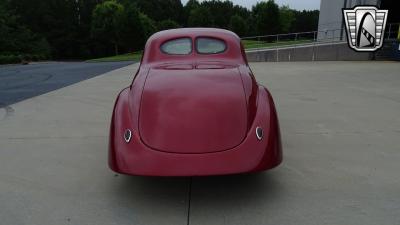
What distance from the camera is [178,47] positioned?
512cm

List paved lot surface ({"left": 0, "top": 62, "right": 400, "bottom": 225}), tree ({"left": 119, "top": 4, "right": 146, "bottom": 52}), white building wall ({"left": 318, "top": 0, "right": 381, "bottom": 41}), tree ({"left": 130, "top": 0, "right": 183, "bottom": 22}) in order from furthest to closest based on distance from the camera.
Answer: tree ({"left": 130, "top": 0, "right": 183, "bottom": 22})
tree ({"left": 119, "top": 4, "right": 146, "bottom": 52})
white building wall ({"left": 318, "top": 0, "right": 381, "bottom": 41})
paved lot surface ({"left": 0, "top": 62, "right": 400, "bottom": 225})

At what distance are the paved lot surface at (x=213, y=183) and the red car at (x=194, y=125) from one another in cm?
36

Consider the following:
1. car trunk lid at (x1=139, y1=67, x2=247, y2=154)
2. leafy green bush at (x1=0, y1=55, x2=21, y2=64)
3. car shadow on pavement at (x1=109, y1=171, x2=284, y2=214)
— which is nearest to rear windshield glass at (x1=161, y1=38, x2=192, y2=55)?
car trunk lid at (x1=139, y1=67, x2=247, y2=154)

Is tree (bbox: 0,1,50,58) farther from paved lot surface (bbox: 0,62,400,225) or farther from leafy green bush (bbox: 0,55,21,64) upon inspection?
paved lot surface (bbox: 0,62,400,225)

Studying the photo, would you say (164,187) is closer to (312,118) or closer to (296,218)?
(296,218)

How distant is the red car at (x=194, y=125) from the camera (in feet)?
10.5

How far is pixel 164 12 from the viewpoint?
8469 cm

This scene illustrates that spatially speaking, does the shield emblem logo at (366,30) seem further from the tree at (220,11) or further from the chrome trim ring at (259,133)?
the tree at (220,11)

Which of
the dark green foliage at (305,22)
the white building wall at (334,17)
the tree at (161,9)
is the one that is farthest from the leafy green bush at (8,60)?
the dark green foliage at (305,22)

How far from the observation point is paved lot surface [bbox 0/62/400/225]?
3168 millimetres

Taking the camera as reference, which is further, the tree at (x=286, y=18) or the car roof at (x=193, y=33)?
the tree at (x=286, y=18)

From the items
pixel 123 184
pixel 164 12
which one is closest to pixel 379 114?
pixel 123 184

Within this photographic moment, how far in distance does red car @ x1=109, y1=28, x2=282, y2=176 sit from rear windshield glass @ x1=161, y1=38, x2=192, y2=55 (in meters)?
0.72

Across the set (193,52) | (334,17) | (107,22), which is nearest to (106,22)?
(107,22)
